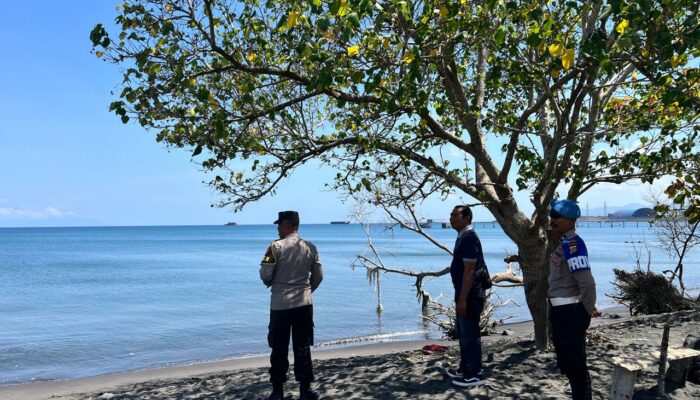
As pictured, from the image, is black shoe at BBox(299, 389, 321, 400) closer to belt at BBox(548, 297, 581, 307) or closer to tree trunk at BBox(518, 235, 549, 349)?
belt at BBox(548, 297, 581, 307)

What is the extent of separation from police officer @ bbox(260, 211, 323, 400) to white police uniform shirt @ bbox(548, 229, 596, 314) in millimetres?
2443

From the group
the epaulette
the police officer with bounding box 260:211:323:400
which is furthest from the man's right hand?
the epaulette

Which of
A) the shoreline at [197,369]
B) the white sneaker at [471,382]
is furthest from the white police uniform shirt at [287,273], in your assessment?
the shoreline at [197,369]

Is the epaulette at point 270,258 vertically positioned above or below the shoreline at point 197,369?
above

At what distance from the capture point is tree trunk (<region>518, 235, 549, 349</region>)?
8297mm

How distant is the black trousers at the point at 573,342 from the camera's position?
520 centimetres

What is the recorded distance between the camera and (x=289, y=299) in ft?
20.5

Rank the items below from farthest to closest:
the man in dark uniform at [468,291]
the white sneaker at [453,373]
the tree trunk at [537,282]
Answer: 1. the tree trunk at [537,282]
2. the white sneaker at [453,373]
3. the man in dark uniform at [468,291]

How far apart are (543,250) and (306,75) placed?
393 centimetres

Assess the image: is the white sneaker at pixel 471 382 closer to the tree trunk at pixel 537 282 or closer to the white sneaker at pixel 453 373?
the white sneaker at pixel 453 373

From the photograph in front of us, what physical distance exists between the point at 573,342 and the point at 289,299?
2.72 meters

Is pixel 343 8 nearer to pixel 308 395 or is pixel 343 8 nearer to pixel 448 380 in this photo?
pixel 308 395

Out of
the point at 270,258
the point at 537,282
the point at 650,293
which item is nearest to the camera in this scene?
the point at 270,258

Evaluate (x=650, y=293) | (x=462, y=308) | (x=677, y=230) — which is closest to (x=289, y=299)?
(x=462, y=308)
